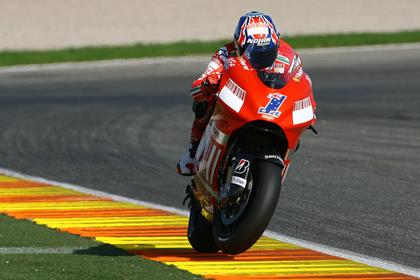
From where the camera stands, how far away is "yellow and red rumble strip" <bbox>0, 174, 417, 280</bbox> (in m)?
7.34

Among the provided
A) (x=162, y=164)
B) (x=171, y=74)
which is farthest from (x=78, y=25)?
(x=162, y=164)

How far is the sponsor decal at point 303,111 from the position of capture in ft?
23.6

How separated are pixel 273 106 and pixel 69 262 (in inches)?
62.0

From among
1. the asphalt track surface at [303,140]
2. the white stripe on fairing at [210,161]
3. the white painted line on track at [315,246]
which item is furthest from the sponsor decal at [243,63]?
the asphalt track surface at [303,140]

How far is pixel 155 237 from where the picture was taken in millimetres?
8727

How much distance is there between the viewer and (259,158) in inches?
279

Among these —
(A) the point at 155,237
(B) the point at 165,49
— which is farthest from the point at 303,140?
(B) the point at 165,49

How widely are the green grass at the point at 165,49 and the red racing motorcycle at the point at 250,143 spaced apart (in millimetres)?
16998

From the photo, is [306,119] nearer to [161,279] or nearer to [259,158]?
[259,158]

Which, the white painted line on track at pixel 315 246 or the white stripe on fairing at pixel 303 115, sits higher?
the white stripe on fairing at pixel 303 115

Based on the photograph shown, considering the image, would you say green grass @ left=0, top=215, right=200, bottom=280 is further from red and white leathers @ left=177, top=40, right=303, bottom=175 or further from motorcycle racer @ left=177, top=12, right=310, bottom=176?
motorcycle racer @ left=177, top=12, right=310, bottom=176

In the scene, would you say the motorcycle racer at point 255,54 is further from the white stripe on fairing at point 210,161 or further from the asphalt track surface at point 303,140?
the asphalt track surface at point 303,140

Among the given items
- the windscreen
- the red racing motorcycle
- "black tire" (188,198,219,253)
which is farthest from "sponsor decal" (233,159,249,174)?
"black tire" (188,198,219,253)

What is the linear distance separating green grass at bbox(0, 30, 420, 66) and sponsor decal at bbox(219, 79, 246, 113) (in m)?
17.1
